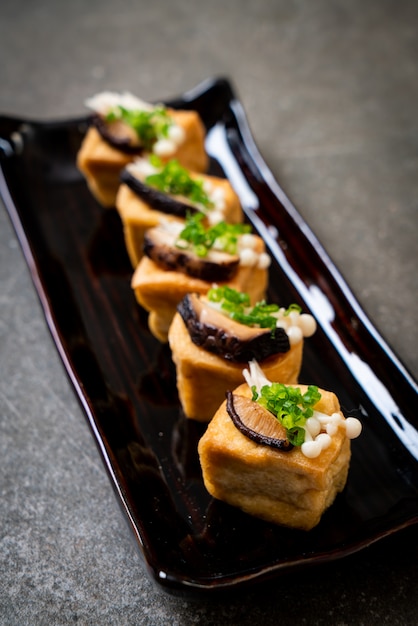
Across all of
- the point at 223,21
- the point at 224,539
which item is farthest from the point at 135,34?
the point at 224,539

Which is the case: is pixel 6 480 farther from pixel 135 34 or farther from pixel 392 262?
pixel 135 34

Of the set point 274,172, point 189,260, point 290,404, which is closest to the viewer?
point 290,404

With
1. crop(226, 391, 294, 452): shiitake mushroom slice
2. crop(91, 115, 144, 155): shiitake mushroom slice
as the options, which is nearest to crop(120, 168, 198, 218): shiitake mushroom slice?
crop(91, 115, 144, 155): shiitake mushroom slice

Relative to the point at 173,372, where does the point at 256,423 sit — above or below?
above

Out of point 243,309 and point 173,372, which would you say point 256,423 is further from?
point 173,372

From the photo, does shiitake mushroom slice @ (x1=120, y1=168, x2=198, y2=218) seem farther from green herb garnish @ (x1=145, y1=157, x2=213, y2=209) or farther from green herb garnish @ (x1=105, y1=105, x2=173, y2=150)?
green herb garnish @ (x1=105, y1=105, x2=173, y2=150)

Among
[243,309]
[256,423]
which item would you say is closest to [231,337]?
[243,309]
